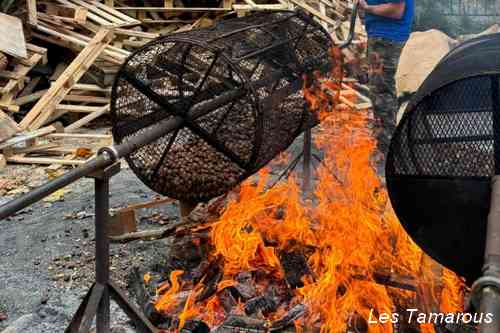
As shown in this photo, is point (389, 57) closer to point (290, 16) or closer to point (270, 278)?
point (290, 16)

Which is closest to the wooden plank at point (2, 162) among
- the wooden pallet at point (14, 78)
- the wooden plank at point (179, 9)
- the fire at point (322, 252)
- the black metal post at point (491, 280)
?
the wooden pallet at point (14, 78)

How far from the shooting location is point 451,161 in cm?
240

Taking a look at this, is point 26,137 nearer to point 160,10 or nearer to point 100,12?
point 100,12

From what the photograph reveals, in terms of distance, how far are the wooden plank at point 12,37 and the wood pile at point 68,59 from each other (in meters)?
0.01

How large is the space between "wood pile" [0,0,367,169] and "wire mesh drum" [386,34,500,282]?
16.2 ft

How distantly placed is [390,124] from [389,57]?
0.76 m

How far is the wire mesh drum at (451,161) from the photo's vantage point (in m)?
2.31

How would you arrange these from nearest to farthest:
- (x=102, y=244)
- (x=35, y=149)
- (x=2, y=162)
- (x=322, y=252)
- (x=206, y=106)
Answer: (x=102, y=244)
(x=206, y=106)
(x=322, y=252)
(x=2, y=162)
(x=35, y=149)

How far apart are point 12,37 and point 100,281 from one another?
19.0 feet

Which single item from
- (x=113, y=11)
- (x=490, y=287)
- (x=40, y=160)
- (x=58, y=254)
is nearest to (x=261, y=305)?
(x=58, y=254)

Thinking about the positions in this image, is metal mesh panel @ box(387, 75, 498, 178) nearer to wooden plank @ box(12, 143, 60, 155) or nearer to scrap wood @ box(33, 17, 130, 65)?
wooden plank @ box(12, 143, 60, 155)

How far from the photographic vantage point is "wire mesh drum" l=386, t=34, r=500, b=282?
2.31 m

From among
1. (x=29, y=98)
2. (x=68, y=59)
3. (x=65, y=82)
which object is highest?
(x=68, y=59)

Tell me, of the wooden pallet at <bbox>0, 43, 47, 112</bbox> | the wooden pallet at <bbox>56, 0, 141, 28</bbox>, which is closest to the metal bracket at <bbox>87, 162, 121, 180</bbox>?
the wooden pallet at <bbox>0, 43, 47, 112</bbox>
